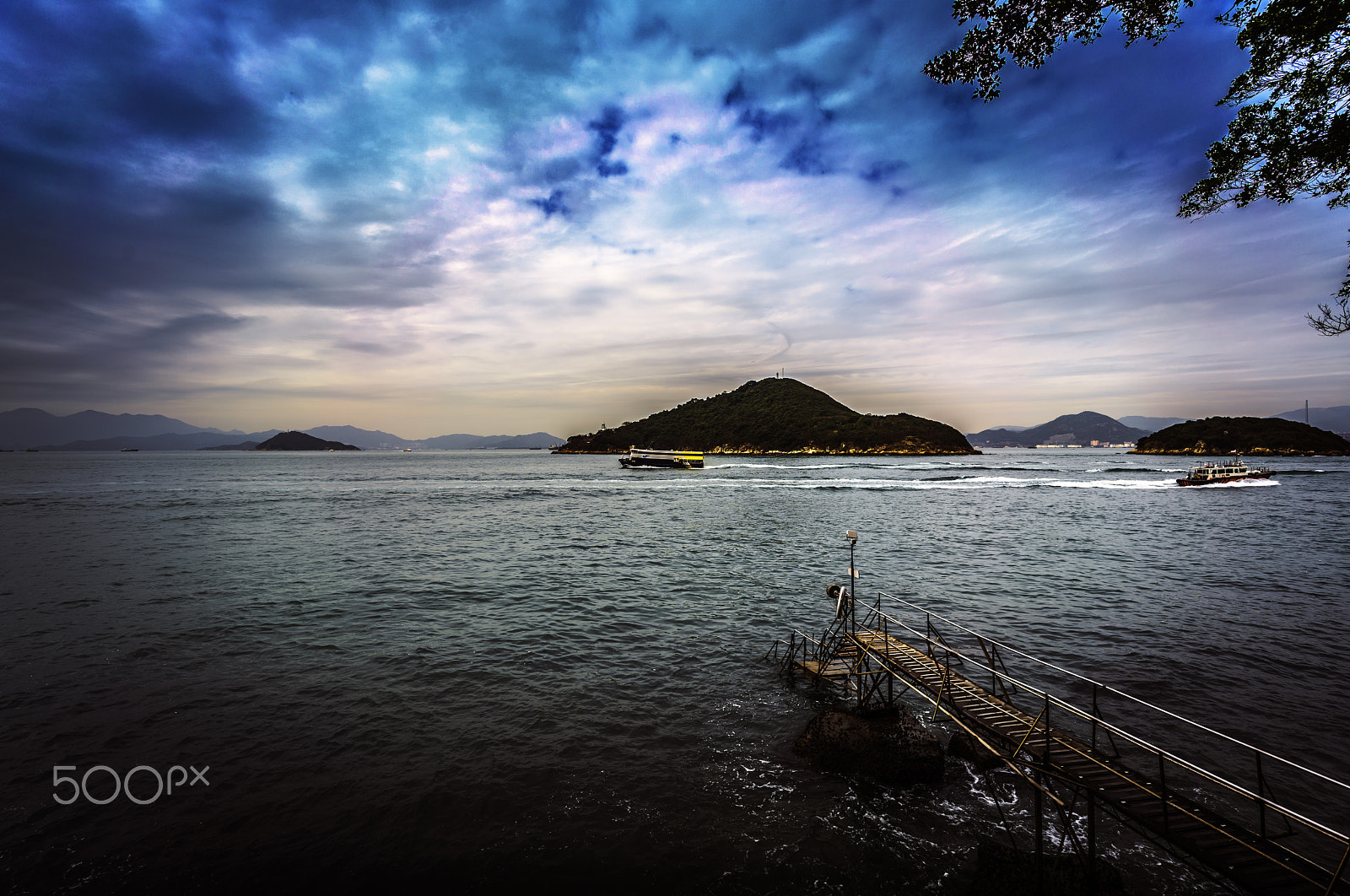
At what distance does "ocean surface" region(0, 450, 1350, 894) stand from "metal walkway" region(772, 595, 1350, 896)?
103 cm

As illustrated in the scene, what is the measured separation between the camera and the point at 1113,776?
33.1 ft

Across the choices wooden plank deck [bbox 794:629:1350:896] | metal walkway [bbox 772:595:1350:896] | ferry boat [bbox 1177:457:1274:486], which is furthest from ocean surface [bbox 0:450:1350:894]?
ferry boat [bbox 1177:457:1274:486]

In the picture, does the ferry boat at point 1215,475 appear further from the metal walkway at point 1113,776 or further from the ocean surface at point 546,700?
the metal walkway at point 1113,776

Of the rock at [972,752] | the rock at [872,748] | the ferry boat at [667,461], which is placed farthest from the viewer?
the ferry boat at [667,461]

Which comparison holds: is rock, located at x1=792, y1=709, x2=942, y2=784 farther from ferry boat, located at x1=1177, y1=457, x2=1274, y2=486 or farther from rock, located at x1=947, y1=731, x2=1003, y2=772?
ferry boat, located at x1=1177, y1=457, x2=1274, y2=486

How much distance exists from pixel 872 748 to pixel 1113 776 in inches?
187

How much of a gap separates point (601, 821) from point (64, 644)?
2414 centimetres

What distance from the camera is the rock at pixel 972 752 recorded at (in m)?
13.1

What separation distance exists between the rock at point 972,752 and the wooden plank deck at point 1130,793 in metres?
1.09

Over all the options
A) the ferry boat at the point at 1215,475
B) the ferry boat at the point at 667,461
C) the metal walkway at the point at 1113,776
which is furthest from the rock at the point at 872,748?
the ferry boat at the point at 667,461

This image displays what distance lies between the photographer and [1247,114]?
1220 centimetres

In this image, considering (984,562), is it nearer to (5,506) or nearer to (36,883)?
(36,883)

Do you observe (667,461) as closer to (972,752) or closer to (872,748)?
(972,752)

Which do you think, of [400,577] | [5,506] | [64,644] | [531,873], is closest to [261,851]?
[531,873]
